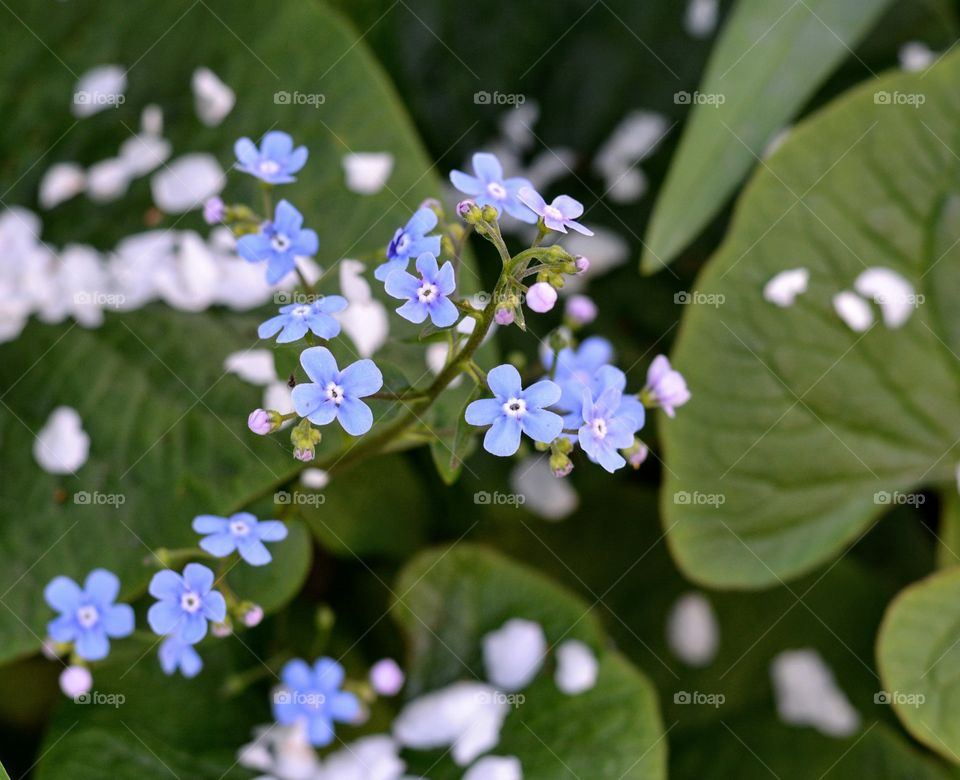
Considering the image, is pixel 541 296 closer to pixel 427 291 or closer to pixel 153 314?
pixel 427 291

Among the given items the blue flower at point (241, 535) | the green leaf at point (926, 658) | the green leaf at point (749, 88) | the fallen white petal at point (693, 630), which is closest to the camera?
the blue flower at point (241, 535)

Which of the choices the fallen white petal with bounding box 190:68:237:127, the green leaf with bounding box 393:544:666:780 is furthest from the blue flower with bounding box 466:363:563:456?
the fallen white petal with bounding box 190:68:237:127

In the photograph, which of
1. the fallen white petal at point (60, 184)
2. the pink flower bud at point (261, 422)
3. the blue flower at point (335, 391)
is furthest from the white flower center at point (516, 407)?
the fallen white petal at point (60, 184)

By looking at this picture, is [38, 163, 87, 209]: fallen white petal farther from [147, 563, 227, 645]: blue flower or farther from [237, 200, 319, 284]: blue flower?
[147, 563, 227, 645]: blue flower

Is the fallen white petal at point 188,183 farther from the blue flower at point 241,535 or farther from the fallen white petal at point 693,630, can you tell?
the fallen white petal at point 693,630

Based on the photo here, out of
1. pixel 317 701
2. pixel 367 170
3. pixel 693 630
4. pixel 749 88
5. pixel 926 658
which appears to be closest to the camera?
pixel 317 701

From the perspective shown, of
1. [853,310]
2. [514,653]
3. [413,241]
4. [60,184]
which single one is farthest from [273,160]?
[853,310]

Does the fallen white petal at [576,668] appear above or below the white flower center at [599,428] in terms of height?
below

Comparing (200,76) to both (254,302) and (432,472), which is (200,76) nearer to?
(254,302)
